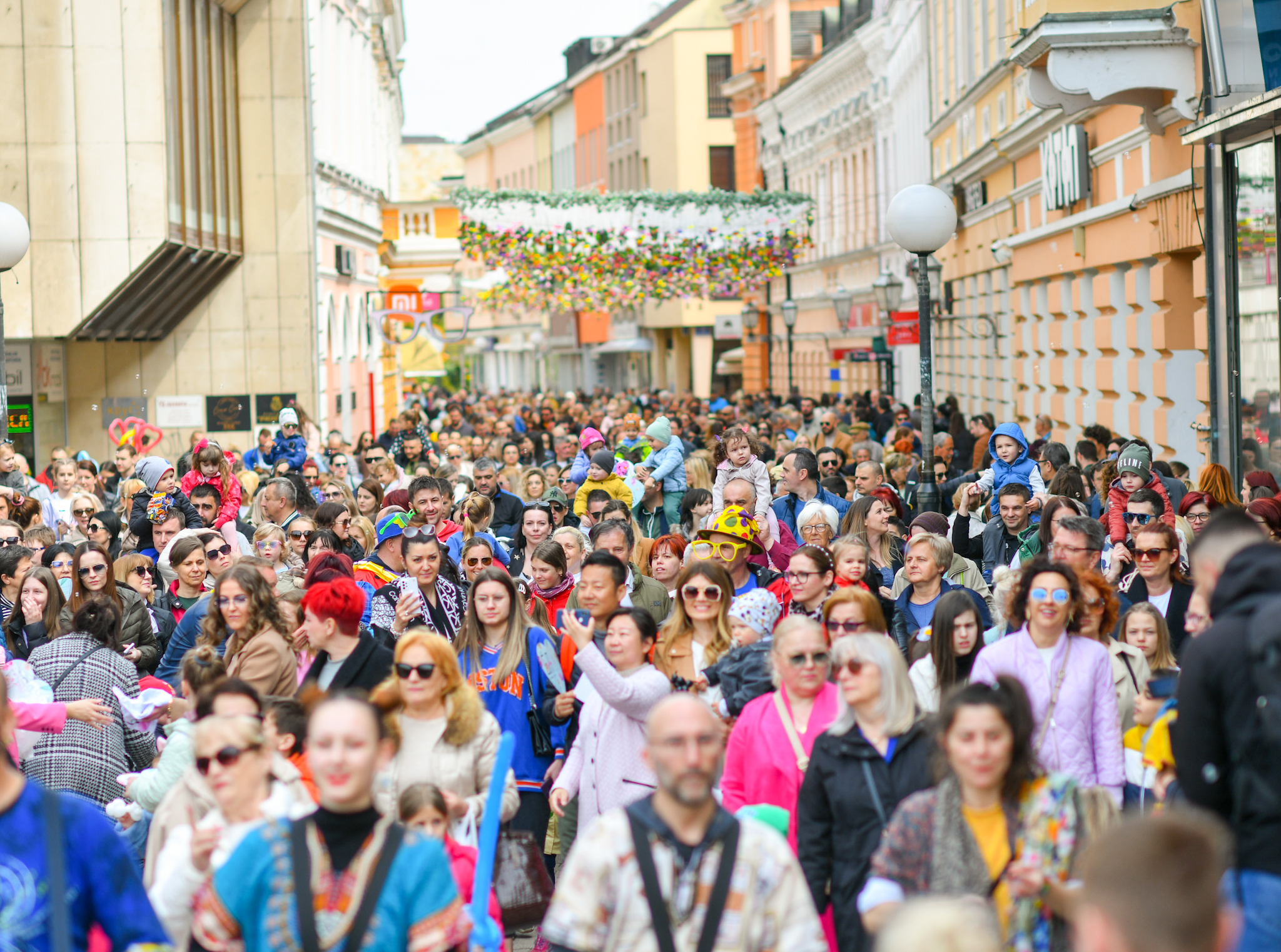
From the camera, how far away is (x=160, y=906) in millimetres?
4906

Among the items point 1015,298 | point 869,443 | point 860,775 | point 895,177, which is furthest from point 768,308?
point 860,775

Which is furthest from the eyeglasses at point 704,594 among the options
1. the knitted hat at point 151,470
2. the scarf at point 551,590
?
the knitted hat at point 151,470

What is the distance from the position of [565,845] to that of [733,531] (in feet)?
7.48

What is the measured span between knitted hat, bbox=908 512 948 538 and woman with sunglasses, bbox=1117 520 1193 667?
222 centimetres

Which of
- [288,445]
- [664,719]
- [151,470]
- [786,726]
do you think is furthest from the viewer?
[288,445]

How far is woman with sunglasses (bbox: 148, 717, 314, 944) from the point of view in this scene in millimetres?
4914

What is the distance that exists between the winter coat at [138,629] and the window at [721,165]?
216 ft

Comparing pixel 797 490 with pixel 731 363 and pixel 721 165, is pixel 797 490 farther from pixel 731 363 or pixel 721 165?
pixel 721 165

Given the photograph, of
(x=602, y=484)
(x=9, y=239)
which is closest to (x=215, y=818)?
(x=602, y=484)

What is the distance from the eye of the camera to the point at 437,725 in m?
6.10

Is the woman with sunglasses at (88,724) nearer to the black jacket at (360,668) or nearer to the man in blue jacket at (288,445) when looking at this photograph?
the black jacket at (360,668)

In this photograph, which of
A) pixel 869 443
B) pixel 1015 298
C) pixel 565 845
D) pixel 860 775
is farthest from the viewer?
pixel 1015 298

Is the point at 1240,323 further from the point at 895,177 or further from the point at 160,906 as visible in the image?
the point at 895,177

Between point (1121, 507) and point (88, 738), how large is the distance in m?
6.25
